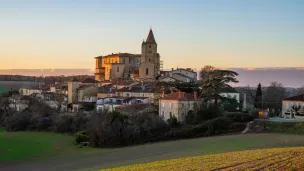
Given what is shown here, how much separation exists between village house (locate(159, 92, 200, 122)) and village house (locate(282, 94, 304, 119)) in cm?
1120

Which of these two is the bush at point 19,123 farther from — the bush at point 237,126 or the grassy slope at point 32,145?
the bush at point 237,126

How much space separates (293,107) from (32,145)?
31.7m

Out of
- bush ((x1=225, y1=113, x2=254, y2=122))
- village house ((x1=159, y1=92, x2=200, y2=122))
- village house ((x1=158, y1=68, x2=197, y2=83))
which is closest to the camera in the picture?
bush ((x1=225, y1=113, x2=254, y2=122))

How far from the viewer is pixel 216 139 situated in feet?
127

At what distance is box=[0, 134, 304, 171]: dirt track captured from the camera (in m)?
→ 30.4

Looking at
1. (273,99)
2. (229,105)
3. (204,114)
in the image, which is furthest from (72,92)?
(273,99)

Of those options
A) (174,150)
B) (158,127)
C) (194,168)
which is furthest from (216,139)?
(194,168)

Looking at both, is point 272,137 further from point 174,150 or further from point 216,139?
point 174,150

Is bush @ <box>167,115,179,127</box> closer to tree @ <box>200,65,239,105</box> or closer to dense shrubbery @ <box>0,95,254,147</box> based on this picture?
dense shrubbery @ <box>0,95,254,147</box>

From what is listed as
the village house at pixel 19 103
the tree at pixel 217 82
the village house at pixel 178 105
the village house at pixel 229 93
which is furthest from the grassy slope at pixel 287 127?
the village house at pixel 19 103

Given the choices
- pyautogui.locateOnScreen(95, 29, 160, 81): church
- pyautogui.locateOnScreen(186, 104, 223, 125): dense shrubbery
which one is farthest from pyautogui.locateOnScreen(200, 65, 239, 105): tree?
pyautogui.locateOnScreen(95, 29, 160, 81): church

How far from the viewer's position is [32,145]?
46.2 metres

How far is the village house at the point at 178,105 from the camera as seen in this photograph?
159 ft

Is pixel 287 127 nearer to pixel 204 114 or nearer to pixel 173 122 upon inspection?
pixel 204 114
